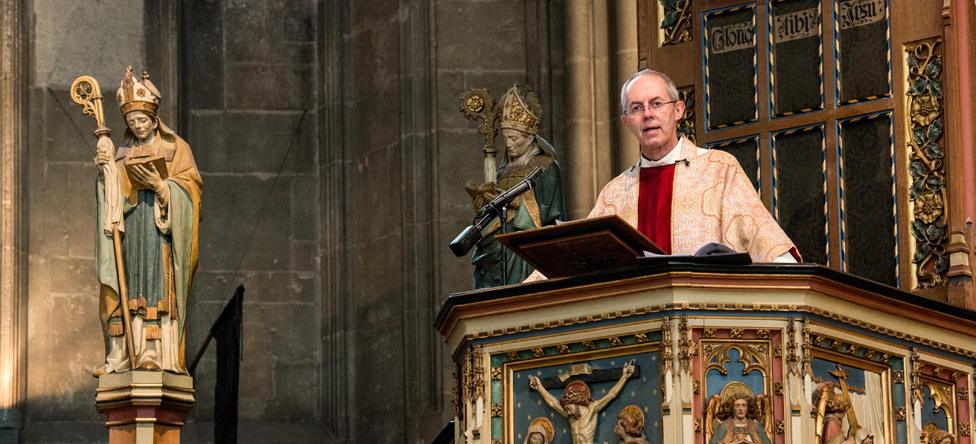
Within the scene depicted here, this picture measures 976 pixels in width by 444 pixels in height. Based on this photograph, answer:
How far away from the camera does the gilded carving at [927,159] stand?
12219 mm

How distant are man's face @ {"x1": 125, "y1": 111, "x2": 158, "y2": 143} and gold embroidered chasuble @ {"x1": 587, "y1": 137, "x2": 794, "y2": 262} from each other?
4.41m

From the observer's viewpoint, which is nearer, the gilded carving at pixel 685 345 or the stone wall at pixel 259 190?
the gilded carving at pixel 685 345

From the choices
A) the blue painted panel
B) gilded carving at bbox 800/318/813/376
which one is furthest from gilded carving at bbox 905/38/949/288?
the blue painted panel

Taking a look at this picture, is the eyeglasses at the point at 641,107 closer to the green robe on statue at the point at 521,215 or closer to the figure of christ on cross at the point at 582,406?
the figure of christ on cross at the point at 582,406

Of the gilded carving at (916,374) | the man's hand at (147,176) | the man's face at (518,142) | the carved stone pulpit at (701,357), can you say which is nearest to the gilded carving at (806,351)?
the carved stone pulpit at (701,357)

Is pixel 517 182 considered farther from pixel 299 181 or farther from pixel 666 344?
pixel 666 344

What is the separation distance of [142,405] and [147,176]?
1281 mm

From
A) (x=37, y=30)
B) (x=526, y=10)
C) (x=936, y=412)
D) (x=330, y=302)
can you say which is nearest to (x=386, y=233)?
(x=330, y=302)

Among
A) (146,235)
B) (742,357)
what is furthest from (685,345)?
(146,235)

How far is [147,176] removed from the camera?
1195 cm

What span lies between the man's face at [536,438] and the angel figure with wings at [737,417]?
1.86ft

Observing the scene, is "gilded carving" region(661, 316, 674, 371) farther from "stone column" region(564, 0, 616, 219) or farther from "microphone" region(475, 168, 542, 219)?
"stone column" region(564, 0, 616, 219)

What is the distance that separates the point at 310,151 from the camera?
1483 cm

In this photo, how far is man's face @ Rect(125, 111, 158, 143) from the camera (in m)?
12.0
